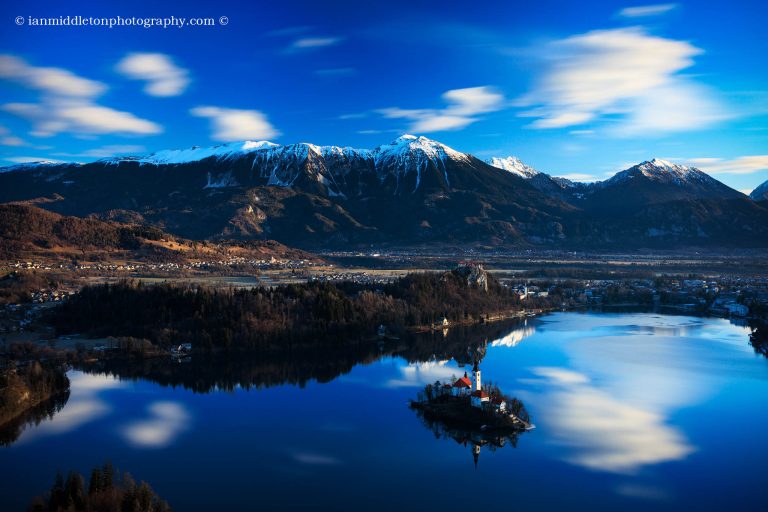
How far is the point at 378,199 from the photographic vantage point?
15012cm

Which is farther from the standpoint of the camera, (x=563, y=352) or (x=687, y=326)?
(x=687, y=326)

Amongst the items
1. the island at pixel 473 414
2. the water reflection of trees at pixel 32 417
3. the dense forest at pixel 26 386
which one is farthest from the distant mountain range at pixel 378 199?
the island at pixel 473 414

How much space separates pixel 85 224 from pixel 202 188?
6779 centimetres

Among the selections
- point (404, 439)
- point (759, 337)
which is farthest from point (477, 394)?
point (759, 337)

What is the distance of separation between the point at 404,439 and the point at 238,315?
2045cm

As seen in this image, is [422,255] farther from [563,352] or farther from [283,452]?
[283,452]

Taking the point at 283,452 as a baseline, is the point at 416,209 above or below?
above

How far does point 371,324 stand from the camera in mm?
44125

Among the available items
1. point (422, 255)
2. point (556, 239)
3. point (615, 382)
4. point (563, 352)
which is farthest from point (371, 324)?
point (556, 239)

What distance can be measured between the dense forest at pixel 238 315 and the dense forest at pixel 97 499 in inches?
818

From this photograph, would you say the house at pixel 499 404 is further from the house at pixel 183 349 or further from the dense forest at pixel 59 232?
the dense forest at pixel 59 232

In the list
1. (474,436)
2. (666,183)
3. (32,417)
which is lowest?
(474,436)

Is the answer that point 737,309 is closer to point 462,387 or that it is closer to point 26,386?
point 462,387

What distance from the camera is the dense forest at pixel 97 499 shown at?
16141 millimetres
